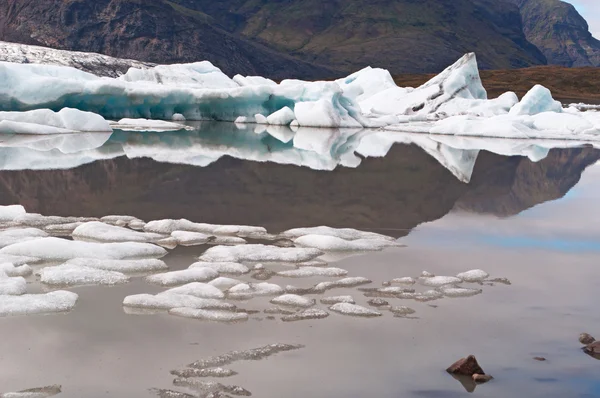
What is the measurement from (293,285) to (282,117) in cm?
2063

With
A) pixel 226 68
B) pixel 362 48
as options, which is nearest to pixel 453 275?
pixel 226 68

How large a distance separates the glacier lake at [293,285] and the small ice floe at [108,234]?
2 cm

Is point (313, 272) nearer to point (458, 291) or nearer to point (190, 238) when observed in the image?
point (458, 291)

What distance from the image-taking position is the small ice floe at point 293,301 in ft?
14.5

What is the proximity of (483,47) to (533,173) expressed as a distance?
178637 millimetres

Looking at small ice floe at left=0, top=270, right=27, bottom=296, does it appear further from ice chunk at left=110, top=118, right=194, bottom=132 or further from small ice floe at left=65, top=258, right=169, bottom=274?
ice chunk at left=110, top=118, right=194, bottom=132

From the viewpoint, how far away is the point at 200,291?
4488 mm

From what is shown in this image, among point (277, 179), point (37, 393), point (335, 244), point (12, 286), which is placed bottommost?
point (37, 393)

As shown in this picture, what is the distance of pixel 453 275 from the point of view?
17.5ft

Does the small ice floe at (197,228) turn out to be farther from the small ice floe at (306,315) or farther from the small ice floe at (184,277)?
the small ice floe at (306,315)

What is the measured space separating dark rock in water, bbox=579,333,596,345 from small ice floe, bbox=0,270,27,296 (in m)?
3.36

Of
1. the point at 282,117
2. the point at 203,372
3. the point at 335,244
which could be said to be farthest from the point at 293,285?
the point at 282,117

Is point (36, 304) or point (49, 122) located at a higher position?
point (49, 122)

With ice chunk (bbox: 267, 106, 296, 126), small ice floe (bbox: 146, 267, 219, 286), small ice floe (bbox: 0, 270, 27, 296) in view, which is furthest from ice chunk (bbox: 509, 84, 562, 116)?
small ice floe (bbox: 0, 270, 27, 296)
